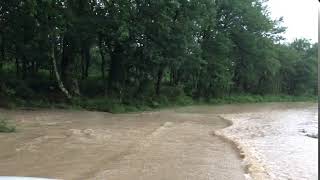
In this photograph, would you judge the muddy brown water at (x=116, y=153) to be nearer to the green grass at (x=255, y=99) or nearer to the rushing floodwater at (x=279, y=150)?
the rushing floodwater at (x=279, y=150)

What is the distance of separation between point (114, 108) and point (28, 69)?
9746mm

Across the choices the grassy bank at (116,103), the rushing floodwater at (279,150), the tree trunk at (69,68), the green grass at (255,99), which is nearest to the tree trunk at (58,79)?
the grassy bank at (116,103)

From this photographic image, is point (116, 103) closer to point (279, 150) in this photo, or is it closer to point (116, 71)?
point (116, 71)

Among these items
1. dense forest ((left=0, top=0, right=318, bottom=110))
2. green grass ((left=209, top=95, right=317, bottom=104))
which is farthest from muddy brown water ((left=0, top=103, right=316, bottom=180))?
green grass ((left=209, top=95, right=317, bottom=104))

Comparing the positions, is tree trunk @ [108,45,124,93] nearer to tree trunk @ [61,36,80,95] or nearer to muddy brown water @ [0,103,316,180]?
tree trunk @ [61,36,80,95]

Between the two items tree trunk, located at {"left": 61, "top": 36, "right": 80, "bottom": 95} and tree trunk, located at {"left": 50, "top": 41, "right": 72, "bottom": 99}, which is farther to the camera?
tree trunk, located at {"left": 61, "top": 36, "right": 80, "bottom": 95}

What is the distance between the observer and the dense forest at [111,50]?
29297 millimetres

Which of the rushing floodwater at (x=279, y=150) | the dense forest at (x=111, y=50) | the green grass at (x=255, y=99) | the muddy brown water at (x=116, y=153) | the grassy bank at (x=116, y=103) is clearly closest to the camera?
the muddy brown water at (x=116, y=153)

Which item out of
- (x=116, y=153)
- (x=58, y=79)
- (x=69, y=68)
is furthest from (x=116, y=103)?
(x=116, y=153)

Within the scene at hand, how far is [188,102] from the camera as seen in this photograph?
42375mm

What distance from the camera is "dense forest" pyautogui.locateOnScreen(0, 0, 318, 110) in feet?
96.1

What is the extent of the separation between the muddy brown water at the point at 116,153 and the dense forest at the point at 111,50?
1049cm

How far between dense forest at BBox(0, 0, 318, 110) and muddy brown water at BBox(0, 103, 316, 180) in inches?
413

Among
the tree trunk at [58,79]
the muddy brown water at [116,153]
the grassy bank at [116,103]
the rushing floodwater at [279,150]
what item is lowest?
the rushing floodwater at [279,150]
